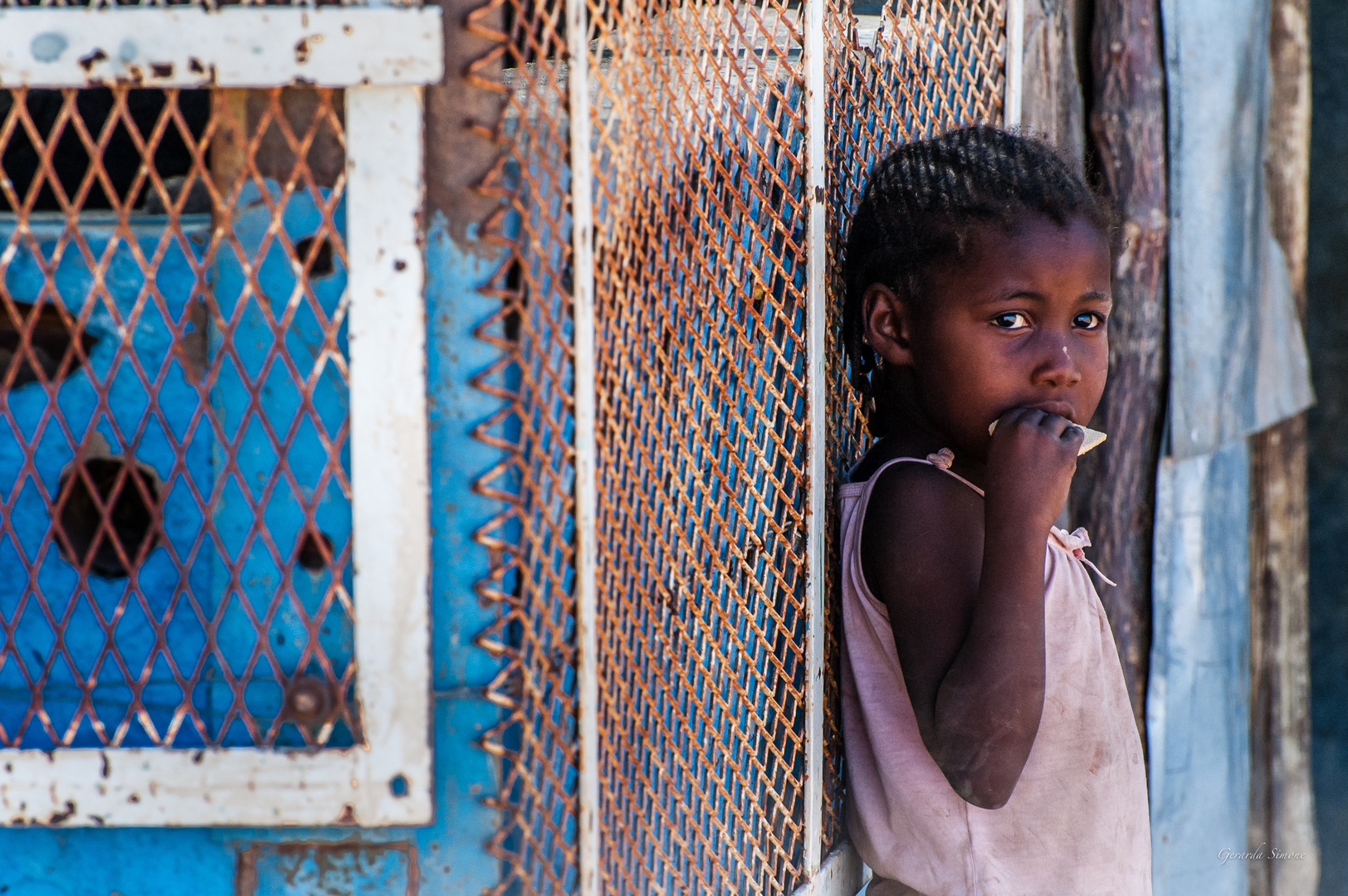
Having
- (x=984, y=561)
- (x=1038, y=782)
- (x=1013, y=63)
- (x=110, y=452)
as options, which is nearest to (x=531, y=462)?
(x=110, y=452)

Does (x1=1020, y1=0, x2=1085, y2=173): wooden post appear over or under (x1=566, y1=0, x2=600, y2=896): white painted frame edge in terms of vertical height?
over

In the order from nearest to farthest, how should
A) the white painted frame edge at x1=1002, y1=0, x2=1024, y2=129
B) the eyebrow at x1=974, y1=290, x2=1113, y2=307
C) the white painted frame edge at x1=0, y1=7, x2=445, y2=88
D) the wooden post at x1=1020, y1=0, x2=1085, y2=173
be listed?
the white painted frame edge at x1=0, y1=7, x2=445, y2=88, the eyebrow at x1=974, y1=290, x2=1113, y2=307, the white painted frame edge at x1=1002, y1=0, x2=1024, y2=129, the wooden post at x1=1020, y1=0, x2=1085, y2=173

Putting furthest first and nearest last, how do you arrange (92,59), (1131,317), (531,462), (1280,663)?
1. (1280,663)
2. (1131,317)
3. (531,462)
4. (92,59)

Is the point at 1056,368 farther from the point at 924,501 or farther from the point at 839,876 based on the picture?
the point at 839,876

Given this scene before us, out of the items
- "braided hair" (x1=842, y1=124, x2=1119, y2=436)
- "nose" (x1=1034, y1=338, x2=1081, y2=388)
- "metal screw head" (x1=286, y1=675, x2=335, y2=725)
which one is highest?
"braided hair" (x1=842, y1=124, x2=1119, y2=436)

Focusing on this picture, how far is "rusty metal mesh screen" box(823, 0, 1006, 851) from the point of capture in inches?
62.5

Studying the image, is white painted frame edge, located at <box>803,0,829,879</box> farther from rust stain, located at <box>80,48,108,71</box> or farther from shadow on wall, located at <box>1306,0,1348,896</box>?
shadow on wall, located at <box>1306,0,1348,896</box>

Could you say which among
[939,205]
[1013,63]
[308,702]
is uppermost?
[1013,63]

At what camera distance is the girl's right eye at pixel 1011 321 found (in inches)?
56.0

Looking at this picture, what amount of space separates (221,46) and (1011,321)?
1.02m

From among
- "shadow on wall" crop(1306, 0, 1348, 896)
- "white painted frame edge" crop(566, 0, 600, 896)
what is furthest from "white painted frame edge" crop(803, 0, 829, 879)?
"shadow on wall" crop(1306, 0, 1348, 896)

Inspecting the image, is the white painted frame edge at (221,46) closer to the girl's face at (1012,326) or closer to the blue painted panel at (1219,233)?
the girl's face at (1012,326)

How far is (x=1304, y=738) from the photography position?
2863 millimetres

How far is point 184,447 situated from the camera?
3.51 ft
